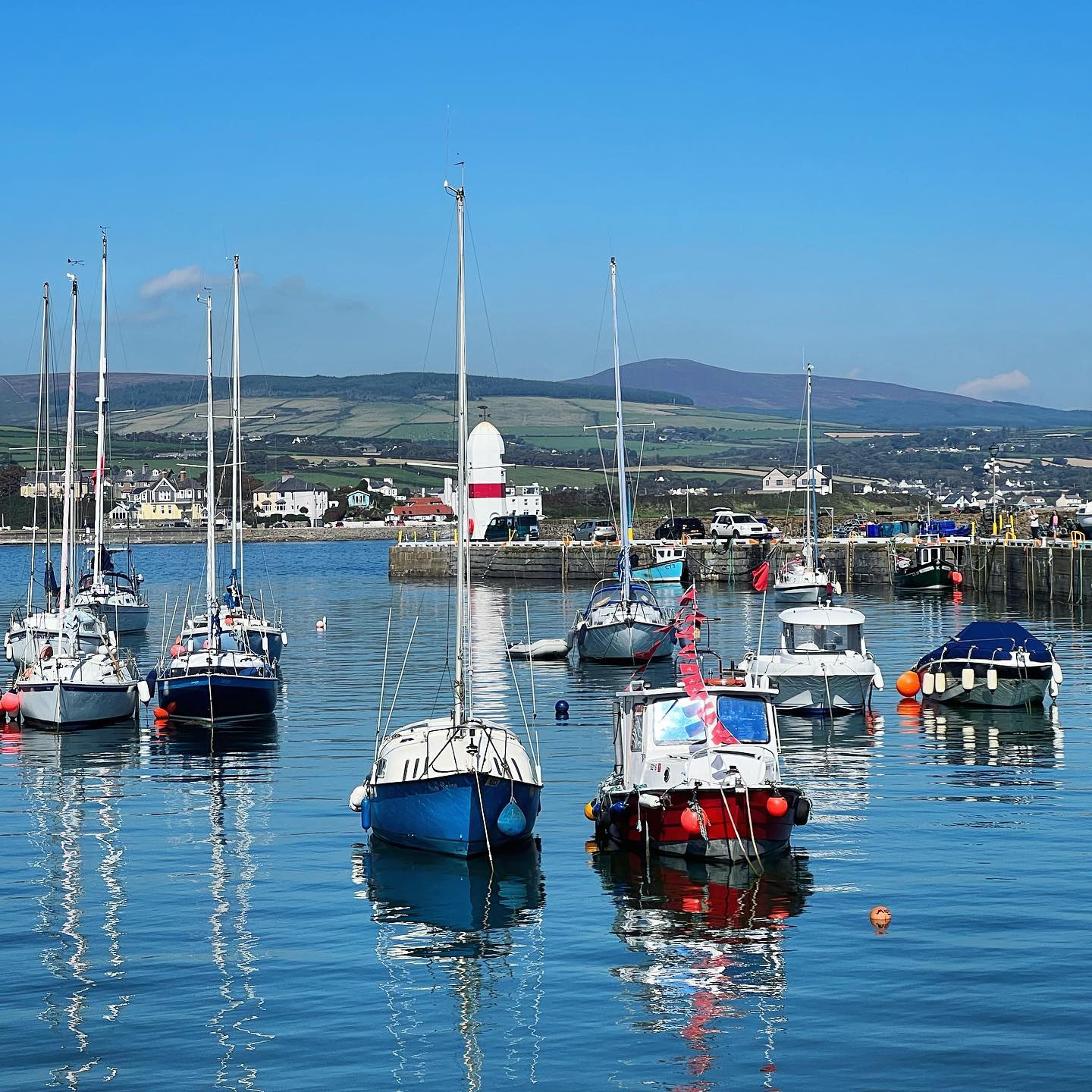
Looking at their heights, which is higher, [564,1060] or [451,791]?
[451,791]

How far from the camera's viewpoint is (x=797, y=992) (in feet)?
66.8

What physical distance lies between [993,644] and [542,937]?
2670 centimetres

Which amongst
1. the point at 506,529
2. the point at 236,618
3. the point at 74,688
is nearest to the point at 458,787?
the point at 74,688

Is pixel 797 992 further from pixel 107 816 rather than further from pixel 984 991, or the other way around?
pixel 107 816

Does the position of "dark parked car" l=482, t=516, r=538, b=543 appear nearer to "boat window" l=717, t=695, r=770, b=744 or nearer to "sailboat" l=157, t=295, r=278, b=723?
"sailboat" l=157, t=295, r=278, b=723

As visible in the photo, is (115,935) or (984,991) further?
(115,935)

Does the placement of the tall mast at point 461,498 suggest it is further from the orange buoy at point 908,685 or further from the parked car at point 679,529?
the parked car at point 679,529

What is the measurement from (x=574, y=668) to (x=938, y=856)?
32.0m

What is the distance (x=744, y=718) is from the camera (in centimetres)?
2777

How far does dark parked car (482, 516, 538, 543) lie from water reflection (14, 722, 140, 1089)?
90.6m

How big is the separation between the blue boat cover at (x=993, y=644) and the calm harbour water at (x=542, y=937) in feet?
17.8

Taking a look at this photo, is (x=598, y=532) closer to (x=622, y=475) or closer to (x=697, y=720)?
(x=622, y=475)

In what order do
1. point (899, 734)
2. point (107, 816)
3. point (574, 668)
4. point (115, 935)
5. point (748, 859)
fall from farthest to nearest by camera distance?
point (574, 668) < point (899, 734) < point (107, 816) < point (748, 859) < point (115, 935)

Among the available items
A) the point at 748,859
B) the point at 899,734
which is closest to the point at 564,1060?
the point at 748,859
